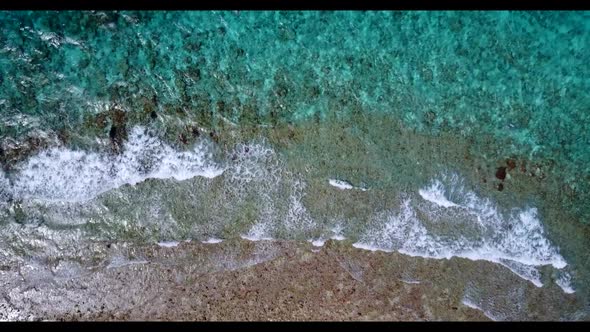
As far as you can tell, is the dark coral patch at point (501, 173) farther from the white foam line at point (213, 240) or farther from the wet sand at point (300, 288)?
the white foam line at point (213, 240)

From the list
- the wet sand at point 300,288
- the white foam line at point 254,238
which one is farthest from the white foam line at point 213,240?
the white foam line at point 254,238

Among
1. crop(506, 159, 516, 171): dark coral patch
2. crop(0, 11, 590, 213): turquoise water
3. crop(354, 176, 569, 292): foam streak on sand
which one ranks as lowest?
crop(354, 176, 569, 292): foam streak on sand

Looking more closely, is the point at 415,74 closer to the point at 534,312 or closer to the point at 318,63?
the point at 318,63

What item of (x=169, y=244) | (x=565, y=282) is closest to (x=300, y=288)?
(x=169, y=244)

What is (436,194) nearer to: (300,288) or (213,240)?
(300,288)

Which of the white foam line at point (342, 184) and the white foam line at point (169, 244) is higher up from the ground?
the white foam line at point (342, 184)

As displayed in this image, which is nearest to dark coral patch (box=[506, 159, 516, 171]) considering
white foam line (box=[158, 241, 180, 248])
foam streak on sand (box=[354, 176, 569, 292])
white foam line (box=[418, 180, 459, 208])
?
foam streak on sand (box=[354, 176, 569, 292])

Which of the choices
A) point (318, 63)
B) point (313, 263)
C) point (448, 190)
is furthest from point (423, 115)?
point (313, 263)

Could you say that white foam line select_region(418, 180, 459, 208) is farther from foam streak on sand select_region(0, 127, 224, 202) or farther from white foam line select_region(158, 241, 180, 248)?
white foam line select_region(158, 241, 180, 248)

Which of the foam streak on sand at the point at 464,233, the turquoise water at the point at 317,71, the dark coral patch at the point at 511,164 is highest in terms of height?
the turquoise water at the point at 317,71
